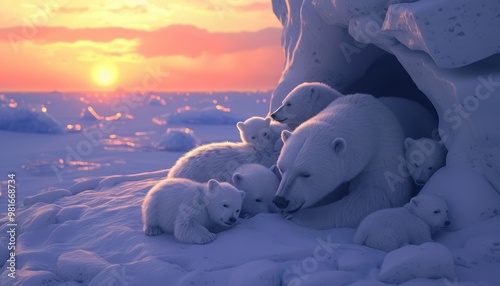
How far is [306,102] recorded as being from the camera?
529 centimetres

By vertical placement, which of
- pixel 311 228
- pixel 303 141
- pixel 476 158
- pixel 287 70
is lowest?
pixel 311 228

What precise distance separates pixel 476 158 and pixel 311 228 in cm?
143

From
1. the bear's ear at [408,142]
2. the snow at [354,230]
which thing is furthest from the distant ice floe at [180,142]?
the bear's ear at [408,142]

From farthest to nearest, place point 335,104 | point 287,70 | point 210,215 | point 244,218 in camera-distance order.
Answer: point 287,70, point 335,104, point 244,218, point 210,215

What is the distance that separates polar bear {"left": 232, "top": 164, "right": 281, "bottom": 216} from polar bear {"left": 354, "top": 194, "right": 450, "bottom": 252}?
96 centimetres

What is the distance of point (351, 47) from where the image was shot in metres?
5.86

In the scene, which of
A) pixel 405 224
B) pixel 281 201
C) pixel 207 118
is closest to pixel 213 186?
pixel 281 201

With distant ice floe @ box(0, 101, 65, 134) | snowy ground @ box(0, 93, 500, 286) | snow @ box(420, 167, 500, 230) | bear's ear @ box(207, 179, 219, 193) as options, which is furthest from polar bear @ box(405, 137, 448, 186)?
distant ice floe @ box(0, 101, 65, 134)

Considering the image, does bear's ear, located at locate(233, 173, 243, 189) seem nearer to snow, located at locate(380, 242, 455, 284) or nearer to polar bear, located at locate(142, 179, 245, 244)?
polar bear, located at locate(142, 179, 245, 244)

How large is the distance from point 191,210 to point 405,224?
1.65m

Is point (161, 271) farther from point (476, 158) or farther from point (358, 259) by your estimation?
point (476, 158)

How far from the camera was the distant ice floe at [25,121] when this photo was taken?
14.9 meters

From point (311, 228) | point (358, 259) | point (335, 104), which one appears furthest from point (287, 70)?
point (358, 259)

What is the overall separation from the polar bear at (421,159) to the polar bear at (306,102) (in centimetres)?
121
